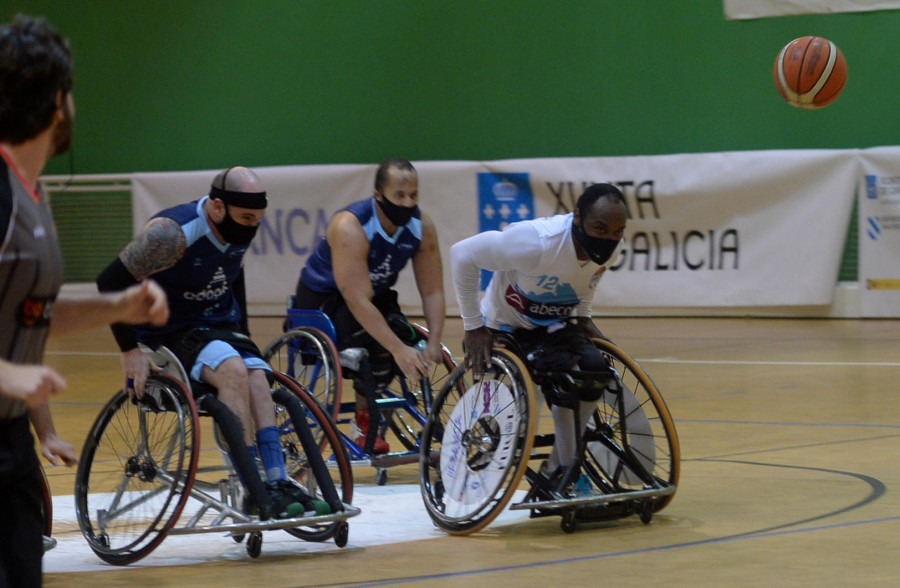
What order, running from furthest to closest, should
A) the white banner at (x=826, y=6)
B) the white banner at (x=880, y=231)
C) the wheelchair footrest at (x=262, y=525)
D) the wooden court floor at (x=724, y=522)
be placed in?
the white banner at (x=826, y=6), the white banner at (x=880, y=231), the wheelchair footrest at (x=262, y=525), the wooden court floor at (x=724, y=522)

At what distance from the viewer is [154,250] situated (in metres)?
3.94

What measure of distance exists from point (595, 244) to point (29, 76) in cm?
243

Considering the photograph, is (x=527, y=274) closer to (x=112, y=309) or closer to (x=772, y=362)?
(x=112, y=309)

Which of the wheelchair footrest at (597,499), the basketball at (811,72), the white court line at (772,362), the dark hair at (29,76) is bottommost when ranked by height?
the white court line at (772,362)

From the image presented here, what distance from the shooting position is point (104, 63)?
13.4 metres

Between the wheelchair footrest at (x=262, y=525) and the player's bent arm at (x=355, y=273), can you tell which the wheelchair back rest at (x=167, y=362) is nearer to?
the wheelchair footrest at (x=262, y=525)

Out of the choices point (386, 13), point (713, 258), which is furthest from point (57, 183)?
point (713, 258)

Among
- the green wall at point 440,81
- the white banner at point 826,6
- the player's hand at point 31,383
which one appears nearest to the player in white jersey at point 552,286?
the player's hand at point 31,383

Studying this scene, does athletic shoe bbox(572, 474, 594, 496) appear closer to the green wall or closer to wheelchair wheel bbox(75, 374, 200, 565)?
wheelchair wheel bbox(75, 374, 200, 565)

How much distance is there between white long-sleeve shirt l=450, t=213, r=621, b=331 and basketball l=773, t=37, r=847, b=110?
4.57 metres

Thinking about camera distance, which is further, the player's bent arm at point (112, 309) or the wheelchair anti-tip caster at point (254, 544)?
the wheelchair anti-tip caster at point (254, 544)

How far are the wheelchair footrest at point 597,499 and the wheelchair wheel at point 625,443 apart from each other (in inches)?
2.1

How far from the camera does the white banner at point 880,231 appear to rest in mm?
9578

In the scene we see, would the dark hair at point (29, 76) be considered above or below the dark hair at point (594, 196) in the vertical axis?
above
